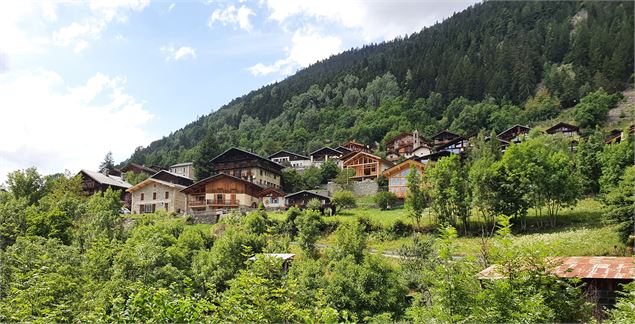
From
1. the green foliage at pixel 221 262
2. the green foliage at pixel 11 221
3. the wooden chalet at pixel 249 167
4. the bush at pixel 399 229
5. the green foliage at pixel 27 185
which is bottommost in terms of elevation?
the green foliage at pixel 221 262

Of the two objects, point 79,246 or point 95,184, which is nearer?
point 79,246

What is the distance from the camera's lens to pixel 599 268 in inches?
624

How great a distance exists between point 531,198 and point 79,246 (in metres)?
30.7

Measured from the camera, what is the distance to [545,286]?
9.05 meters

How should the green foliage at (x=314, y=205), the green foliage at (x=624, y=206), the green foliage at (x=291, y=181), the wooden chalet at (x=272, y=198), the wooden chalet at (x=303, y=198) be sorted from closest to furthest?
the green foliage at (x=624, y=206) < the green foliage at (x=314, y=205) < the wooden chalet at (x=303, y=198) < the wooden chalet at (x=272, y=198) < the green foliage at (x=291, y=181)

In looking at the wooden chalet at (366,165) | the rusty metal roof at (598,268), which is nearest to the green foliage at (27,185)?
the wooden chalet at (366,165)

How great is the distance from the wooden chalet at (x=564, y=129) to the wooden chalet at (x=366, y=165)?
1004 inches

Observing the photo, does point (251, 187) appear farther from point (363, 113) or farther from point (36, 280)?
point (363, 113)

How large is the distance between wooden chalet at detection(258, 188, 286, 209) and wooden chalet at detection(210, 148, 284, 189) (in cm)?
783

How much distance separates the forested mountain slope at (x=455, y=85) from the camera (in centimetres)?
9162

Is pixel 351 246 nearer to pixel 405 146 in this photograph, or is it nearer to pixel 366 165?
pixel 366 165

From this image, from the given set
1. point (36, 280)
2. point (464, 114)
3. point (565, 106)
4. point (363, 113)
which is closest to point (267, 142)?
point (363, 113)

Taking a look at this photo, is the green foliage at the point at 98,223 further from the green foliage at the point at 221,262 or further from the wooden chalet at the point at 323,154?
the wooden chalet at the point at 323,154

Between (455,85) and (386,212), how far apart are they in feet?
242
